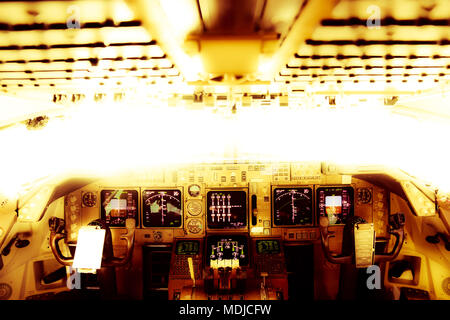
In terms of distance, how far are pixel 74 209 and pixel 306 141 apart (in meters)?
3.84

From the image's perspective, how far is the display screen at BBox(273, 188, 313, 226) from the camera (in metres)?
4.32

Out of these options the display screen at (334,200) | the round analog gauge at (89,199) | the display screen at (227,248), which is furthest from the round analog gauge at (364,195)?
the round analog gauge at (89,199)

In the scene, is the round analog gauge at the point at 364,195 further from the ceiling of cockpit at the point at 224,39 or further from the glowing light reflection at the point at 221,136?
the ceiling of cockpit at the point at 224,39

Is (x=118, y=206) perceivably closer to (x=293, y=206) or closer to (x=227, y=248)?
(x=227, y=248)

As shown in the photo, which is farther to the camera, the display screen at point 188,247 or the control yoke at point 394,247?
the display screen at point 188,247

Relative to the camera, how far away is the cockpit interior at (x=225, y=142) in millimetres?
863

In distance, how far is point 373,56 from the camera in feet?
3.62

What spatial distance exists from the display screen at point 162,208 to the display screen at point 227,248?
24.9 inches

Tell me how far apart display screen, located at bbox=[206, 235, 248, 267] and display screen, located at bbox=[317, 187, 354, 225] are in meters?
1.30

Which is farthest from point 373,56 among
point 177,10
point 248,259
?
point 248,259

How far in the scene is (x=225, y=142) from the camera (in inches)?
83.3

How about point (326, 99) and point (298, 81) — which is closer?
point (298, 81)

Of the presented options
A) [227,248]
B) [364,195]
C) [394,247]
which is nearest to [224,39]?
[394,247]

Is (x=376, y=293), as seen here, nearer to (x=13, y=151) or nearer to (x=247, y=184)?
(x=247, y=184)
